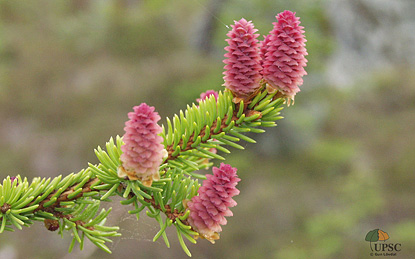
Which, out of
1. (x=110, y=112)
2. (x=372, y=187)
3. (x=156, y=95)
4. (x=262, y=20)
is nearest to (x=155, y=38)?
(x=156, y=95)

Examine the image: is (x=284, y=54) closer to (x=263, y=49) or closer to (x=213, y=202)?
(x=263, y=49)

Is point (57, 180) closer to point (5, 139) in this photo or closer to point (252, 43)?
point (252, 43)

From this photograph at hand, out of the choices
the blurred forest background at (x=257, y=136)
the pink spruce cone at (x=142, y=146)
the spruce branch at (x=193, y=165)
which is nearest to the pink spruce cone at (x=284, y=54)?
the spruce branch at (x=193, y=165)

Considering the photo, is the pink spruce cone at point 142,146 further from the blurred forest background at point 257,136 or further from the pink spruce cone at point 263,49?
the blurred forest background at point 257,136

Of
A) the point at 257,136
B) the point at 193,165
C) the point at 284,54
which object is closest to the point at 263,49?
the point at 284,54

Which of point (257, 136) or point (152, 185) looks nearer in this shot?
point (152, 185)

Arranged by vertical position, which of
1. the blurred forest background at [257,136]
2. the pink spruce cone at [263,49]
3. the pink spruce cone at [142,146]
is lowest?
the pink spruce cone at [142,146]
